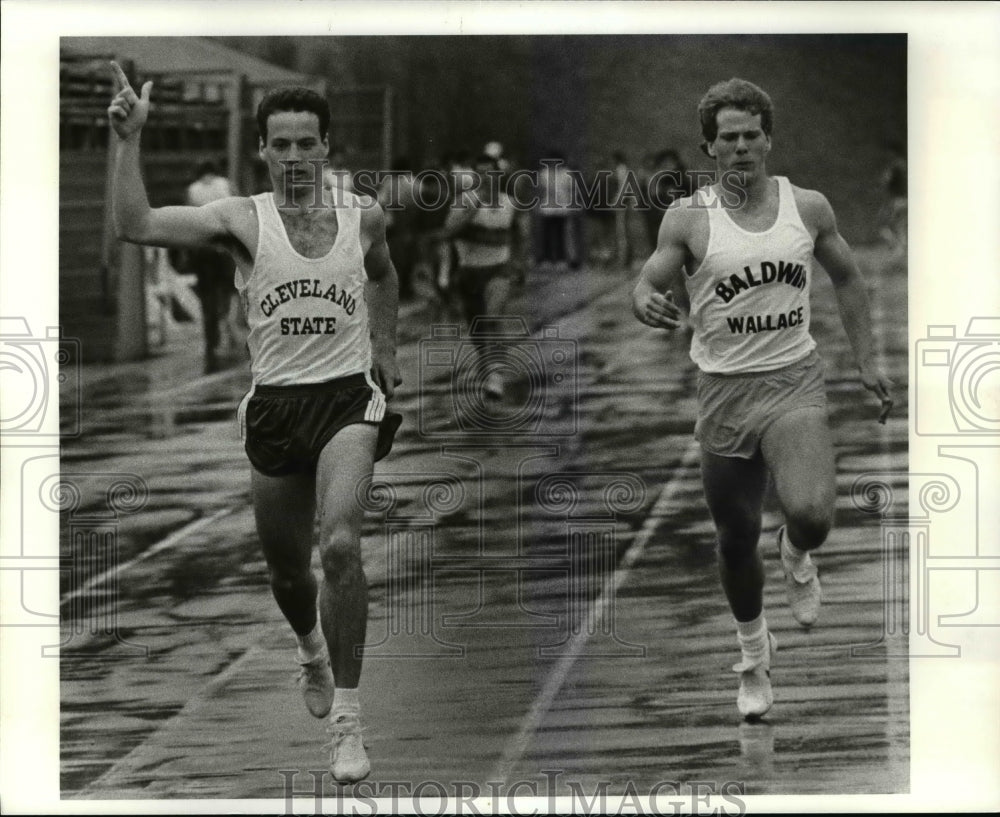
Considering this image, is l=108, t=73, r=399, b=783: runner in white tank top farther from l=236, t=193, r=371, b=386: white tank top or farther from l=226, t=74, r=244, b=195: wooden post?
l=226, t=74, r=244, b=195: wooden post

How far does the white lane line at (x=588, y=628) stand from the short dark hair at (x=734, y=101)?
1334 mm

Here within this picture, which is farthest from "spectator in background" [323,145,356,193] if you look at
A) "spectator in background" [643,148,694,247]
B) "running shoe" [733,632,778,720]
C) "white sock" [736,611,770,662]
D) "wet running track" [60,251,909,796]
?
"running shoe" [733,632,778,720]

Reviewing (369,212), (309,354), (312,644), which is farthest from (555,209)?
(312,644)

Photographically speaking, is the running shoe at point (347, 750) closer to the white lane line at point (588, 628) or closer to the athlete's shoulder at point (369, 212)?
the white lane line at point (588, 628)

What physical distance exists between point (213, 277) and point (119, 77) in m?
0.90

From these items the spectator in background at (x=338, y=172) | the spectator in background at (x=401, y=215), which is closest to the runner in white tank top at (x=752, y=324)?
the spectator in background at (x=401, y=215)

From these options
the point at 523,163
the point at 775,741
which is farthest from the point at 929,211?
the point at 775,741

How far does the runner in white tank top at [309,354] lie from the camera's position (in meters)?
6.96

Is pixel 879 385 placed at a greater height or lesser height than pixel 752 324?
lesser

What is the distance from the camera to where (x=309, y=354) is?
23.2 feet

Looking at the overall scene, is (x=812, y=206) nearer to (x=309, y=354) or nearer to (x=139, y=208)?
(x=309, y=354)

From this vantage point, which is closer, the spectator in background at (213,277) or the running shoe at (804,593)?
the spectator in background at (213,277)

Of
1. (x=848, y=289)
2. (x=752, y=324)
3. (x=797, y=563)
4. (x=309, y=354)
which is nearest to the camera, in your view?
(x=309, y=354)

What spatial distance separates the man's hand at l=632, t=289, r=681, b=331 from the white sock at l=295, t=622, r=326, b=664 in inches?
71.4
